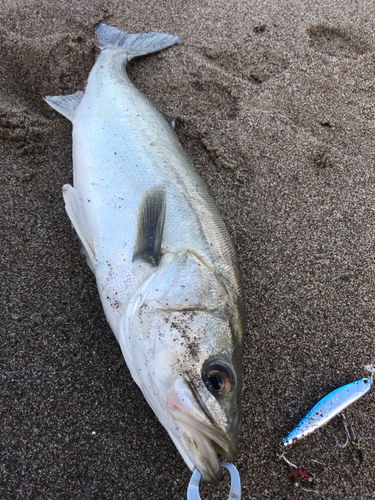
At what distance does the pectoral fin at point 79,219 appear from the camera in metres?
2.27

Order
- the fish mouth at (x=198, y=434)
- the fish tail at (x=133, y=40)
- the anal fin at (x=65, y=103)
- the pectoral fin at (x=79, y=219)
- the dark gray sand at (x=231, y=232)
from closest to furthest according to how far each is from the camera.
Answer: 1. the fish mouth at (x=198, y=434)
2. the dark gray sand at (x=231, y=232)
3. the pectoral fin at (x=79, y=219)
4. the anal fin at (x=65, y=103)
5. the fish tail at (x=133, y=40)

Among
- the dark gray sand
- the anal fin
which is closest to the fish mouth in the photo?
the dark gray sand

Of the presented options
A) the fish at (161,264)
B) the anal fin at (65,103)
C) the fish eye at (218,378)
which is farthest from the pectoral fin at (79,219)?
the fish eye at (218,378)

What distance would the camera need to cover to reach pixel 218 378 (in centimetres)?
165

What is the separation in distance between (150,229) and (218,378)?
0.92 m

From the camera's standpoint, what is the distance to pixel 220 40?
3.74 metres

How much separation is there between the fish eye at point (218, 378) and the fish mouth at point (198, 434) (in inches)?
4.2

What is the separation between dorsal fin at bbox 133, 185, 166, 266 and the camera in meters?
1.97

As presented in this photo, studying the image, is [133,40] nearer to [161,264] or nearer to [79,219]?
[79,219]

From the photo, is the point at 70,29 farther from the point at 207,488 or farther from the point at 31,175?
the point at 207,488

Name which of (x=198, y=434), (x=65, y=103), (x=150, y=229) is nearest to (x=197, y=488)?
(x=198, y=434)

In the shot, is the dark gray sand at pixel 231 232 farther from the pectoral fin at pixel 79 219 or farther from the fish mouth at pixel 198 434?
the fish mouth at pixel 198 434

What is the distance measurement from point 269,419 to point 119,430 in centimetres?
89

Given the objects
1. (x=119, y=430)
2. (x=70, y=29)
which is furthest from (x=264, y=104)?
(x=119, y=430)
